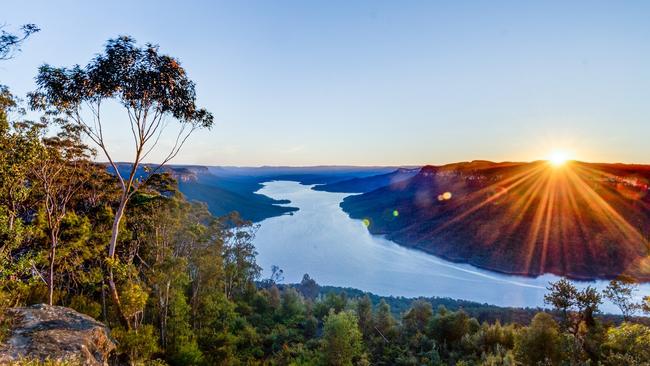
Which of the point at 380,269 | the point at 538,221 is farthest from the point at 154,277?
the point at 538,221

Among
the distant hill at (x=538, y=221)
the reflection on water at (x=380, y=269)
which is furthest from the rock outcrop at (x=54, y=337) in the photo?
the distant hill at (x=538, y=221)

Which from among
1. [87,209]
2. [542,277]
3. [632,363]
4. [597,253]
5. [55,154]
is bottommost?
[542,277]

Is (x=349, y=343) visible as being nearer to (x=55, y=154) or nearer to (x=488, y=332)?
(x=488, y=332)

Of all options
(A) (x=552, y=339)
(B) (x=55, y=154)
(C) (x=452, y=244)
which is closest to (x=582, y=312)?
(A) (x=552, y=339)

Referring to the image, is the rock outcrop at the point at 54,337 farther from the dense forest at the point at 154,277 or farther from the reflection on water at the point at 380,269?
the reflection on water at the point at 380,269

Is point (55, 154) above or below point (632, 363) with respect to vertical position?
above

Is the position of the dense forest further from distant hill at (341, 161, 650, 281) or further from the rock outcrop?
distant hill at (341, 161, 650, 281)

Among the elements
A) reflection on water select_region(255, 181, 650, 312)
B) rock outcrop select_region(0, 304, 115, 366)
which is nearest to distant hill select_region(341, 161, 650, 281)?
reflection on water select_region(255, 181, 650, 312)
